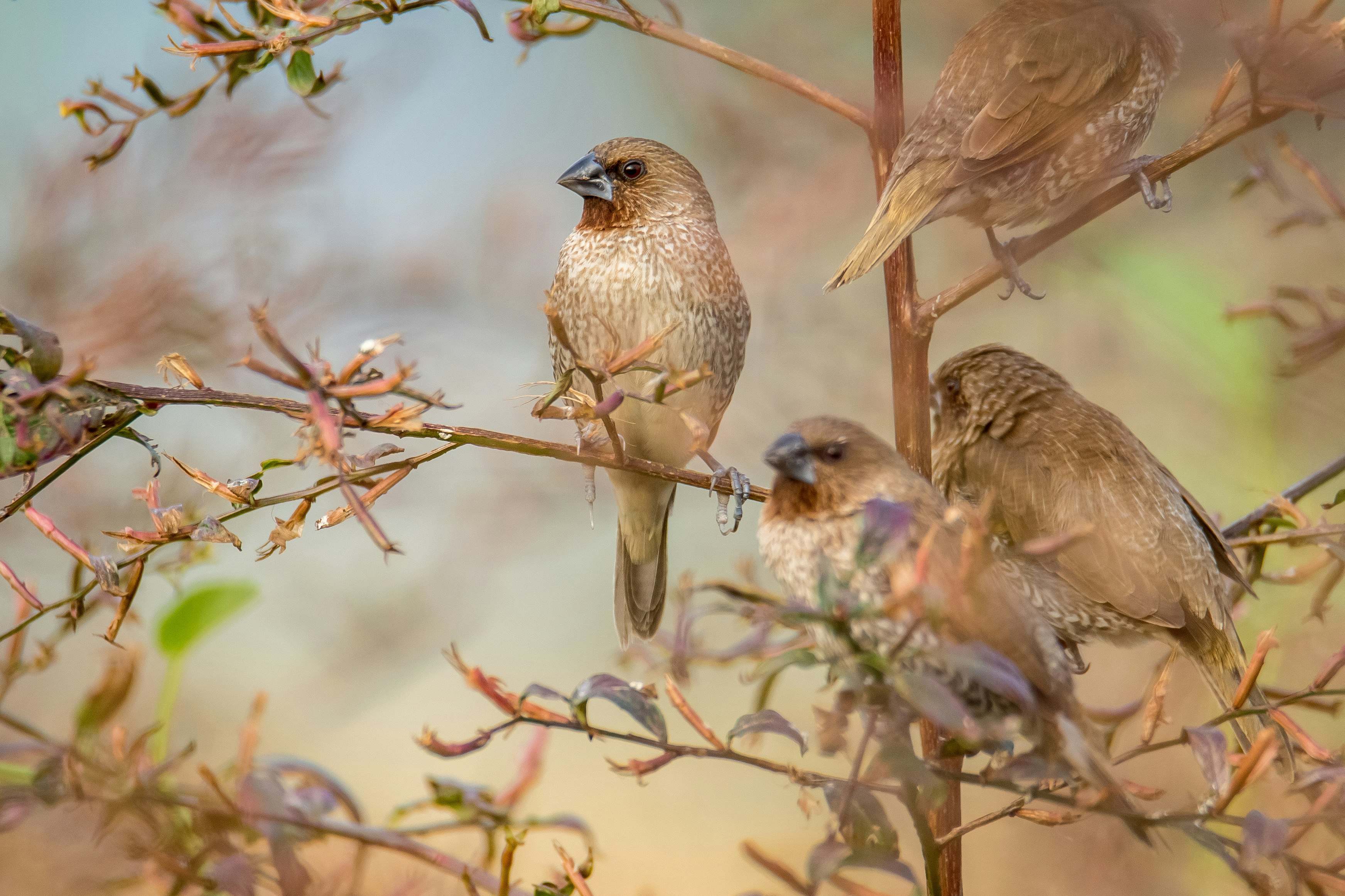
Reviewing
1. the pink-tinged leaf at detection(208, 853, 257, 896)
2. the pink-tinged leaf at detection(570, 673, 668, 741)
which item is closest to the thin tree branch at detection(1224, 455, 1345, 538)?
the pink-tinged leaf at detection(570, 673, 668, 741)

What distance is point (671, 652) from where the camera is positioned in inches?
33.9

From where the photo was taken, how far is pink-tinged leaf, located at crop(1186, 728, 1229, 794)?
1024mm

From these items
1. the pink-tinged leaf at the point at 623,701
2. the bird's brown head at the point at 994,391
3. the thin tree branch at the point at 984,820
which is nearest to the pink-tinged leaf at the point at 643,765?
the pink-tinged leaf at the point at 623,701

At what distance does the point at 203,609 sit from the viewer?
3.95 feet

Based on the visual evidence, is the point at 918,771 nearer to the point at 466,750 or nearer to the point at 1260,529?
the point at 466,750

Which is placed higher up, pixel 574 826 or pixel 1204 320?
pixel 1204 320

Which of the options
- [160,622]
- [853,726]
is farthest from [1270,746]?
[160,622]

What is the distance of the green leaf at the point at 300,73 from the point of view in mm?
1457

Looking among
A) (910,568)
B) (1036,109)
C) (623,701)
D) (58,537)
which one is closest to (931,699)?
(910,568)

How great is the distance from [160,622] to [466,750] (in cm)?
38

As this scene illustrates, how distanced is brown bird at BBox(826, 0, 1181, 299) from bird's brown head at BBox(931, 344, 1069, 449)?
23 cm

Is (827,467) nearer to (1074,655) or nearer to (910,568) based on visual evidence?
(910,568)

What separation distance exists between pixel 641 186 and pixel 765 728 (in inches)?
69.4

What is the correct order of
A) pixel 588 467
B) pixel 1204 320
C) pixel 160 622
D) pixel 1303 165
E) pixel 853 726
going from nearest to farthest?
pixel 160 622 → pixel 853 726 → pixel 1303 165 → pixel 1204 320 → pixel 588 467
